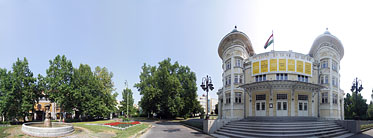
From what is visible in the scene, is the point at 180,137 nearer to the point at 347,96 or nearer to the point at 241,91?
the point at 241,91

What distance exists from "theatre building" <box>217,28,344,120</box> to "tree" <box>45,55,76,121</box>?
27.4m

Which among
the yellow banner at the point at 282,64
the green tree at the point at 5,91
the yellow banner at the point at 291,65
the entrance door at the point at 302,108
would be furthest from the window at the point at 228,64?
the green tree at the point at 5,91

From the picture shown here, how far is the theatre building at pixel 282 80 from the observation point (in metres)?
21.1

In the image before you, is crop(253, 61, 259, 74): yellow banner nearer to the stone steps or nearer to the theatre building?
the theatre building

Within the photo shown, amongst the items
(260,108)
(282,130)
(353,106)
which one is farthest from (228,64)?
(353,106)

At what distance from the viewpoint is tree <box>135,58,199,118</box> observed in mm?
36156

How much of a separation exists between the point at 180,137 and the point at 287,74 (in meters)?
15.5

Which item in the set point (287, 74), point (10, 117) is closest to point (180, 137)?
point (287, 74)

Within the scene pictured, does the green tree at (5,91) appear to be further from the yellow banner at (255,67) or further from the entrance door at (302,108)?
the entrance door at (302,108)

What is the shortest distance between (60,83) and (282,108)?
35844mm

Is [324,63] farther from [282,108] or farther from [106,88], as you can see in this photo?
[106,88]

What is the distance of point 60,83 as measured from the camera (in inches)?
1266

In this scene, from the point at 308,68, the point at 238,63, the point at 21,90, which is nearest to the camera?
the point at 308,68

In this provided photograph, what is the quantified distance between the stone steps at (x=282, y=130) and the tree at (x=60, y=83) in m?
28.2
